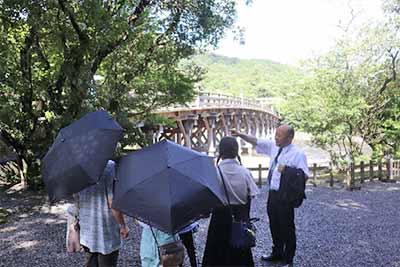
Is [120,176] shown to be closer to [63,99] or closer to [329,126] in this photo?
[63,99]

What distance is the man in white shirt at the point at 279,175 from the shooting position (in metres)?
3.76

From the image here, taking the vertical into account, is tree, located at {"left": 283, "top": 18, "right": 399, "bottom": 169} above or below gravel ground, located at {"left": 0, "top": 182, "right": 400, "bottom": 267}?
above

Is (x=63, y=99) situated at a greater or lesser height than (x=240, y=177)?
greater

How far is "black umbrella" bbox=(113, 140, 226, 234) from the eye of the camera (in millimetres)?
2105

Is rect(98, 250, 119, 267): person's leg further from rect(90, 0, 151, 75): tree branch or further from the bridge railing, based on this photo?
the bridge railing

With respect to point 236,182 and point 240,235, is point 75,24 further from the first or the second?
point 240,235

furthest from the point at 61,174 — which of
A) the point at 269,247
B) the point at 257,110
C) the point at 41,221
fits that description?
the point at 257,110

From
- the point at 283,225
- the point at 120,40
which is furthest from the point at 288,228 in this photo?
the point at 120,40

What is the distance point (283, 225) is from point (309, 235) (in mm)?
2176

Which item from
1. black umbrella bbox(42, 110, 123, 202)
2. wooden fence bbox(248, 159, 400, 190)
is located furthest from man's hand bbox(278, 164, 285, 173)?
wooden fence bbox(248, 159, 400, 190)

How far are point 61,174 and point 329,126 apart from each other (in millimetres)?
10487

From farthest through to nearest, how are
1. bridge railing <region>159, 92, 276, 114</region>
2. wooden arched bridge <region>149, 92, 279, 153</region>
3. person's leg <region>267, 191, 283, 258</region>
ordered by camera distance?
bridge railing <region>159, 92, 276, 114</region>
wooden arched bridge <region>149, 92, 279, 153</region>
person's leg <region>267, 191, 283, 258</region>

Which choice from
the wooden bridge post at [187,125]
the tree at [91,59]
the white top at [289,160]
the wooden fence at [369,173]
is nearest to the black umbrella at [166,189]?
the white top at [289,160]

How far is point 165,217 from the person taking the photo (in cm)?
209
